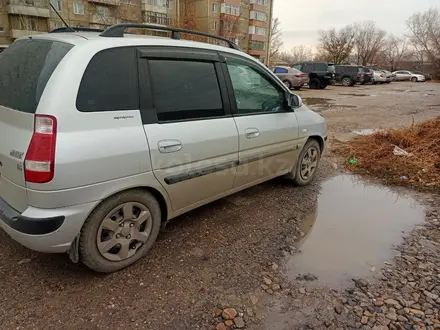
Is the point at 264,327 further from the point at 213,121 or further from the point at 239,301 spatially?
the point at 213,121

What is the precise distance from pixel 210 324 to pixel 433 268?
198 centimetres

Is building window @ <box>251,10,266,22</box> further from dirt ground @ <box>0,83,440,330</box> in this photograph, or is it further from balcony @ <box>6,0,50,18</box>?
dirt ground @ <box>0,83,440,330</box>

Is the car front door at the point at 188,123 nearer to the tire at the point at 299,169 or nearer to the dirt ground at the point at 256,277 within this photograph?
the dirt ground at the point at 256,277

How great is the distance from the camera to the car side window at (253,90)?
3.17 metres

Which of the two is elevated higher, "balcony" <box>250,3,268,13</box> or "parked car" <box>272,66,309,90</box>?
"balcony" <box>250,3,268,13</box>

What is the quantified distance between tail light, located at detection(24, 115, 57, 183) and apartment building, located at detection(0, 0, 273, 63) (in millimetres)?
27339

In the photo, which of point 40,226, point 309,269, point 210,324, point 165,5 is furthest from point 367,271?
point 165,5

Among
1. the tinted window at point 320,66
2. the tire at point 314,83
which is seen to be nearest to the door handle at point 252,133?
the tire at point 314,83

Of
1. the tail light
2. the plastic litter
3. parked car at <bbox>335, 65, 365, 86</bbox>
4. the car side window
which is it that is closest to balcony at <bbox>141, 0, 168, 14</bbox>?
parked car at <bbox>335, 65, 365, 86</bbox>

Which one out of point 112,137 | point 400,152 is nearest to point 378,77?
point 400,152

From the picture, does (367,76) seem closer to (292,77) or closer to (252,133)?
(292,77)

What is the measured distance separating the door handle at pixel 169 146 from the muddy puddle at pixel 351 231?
1376 millimetres

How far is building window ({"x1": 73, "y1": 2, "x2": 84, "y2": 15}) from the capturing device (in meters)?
33.1

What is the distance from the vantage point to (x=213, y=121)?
112 inches
